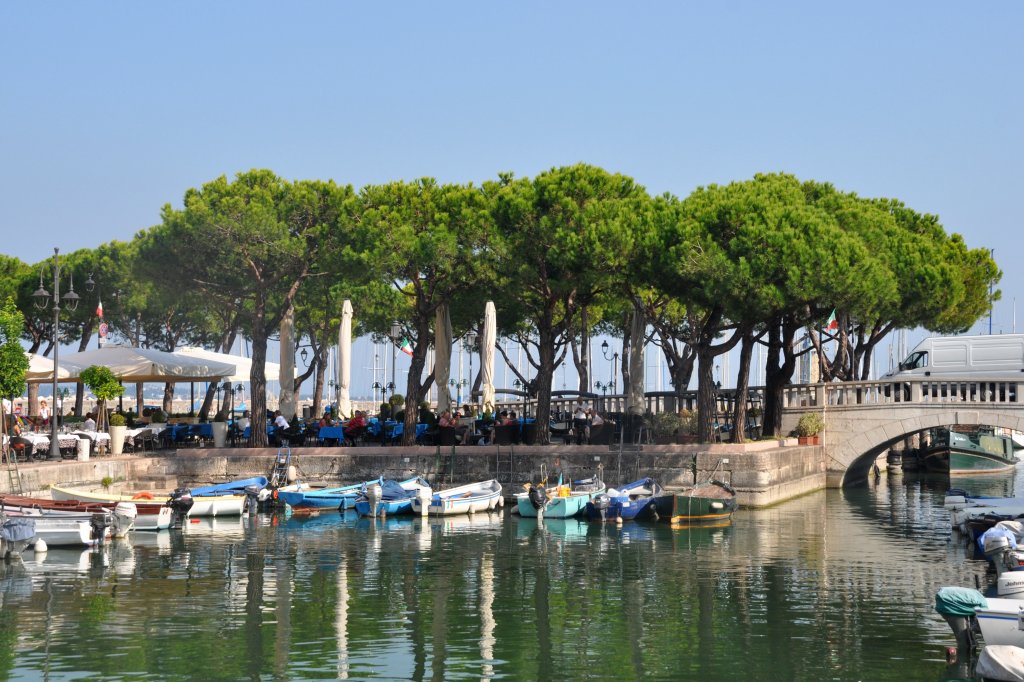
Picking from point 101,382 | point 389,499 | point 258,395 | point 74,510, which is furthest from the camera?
point 258,395

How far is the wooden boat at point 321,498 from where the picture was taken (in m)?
32.9

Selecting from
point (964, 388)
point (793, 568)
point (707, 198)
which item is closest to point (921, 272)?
point (964, 388)

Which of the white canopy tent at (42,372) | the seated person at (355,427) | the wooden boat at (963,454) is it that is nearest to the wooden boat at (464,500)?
the seated person at (355,427)

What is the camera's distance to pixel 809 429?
40656 millimetres

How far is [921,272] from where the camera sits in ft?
139

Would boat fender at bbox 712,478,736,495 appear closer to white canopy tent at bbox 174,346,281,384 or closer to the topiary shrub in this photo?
the topiary shrub

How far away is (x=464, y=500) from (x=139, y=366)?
11063 millimetres

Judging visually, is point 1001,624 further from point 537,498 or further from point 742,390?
point 742,390

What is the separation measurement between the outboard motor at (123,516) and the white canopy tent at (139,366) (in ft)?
32.2

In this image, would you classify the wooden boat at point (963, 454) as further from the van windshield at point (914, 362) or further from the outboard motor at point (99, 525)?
the outboard motor at point (99, 525)

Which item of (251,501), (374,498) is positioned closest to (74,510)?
(251,501)

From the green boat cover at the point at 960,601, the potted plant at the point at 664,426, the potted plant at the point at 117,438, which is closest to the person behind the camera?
the green boat cover at the point at 960,601

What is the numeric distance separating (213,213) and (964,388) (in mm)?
25006

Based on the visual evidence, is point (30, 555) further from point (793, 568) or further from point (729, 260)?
point (729, 260)
